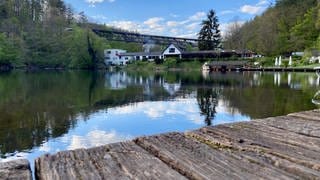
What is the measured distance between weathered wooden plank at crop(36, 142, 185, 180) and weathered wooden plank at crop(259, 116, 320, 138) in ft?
3.89

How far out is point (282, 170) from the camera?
1.51m

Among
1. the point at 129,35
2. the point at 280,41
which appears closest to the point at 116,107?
the point at 280,41

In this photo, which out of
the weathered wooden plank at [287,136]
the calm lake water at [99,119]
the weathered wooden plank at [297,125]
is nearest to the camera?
the weathered wooden plank at [287,136]

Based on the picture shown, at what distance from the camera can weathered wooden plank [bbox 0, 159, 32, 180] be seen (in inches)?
55.4

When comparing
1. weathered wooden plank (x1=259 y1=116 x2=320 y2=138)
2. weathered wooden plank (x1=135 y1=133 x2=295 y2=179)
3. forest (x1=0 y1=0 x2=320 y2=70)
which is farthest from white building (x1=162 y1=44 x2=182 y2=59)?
weathered wooden plank (x1=135 y1=133 x2=295 y2=179)

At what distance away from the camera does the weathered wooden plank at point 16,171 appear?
1.41 m

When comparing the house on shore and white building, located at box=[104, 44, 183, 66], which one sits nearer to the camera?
the house on shore

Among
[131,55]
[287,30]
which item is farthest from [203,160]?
[131,55]

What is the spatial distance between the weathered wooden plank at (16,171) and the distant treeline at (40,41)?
67.4m

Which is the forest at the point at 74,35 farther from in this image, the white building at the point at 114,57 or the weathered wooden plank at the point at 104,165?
the weathered wooden plank at the point at 104,165

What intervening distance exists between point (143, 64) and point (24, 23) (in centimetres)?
2824

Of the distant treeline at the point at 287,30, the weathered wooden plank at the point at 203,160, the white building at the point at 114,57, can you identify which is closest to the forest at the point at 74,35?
the distant treeline at the point at 287,30

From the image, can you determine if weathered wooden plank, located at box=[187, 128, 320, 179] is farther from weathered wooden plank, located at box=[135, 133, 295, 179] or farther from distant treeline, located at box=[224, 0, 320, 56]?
distant treeline, located at box=[224, 0, 320, 56]

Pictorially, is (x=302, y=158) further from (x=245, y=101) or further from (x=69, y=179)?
(x=245, y=101)
